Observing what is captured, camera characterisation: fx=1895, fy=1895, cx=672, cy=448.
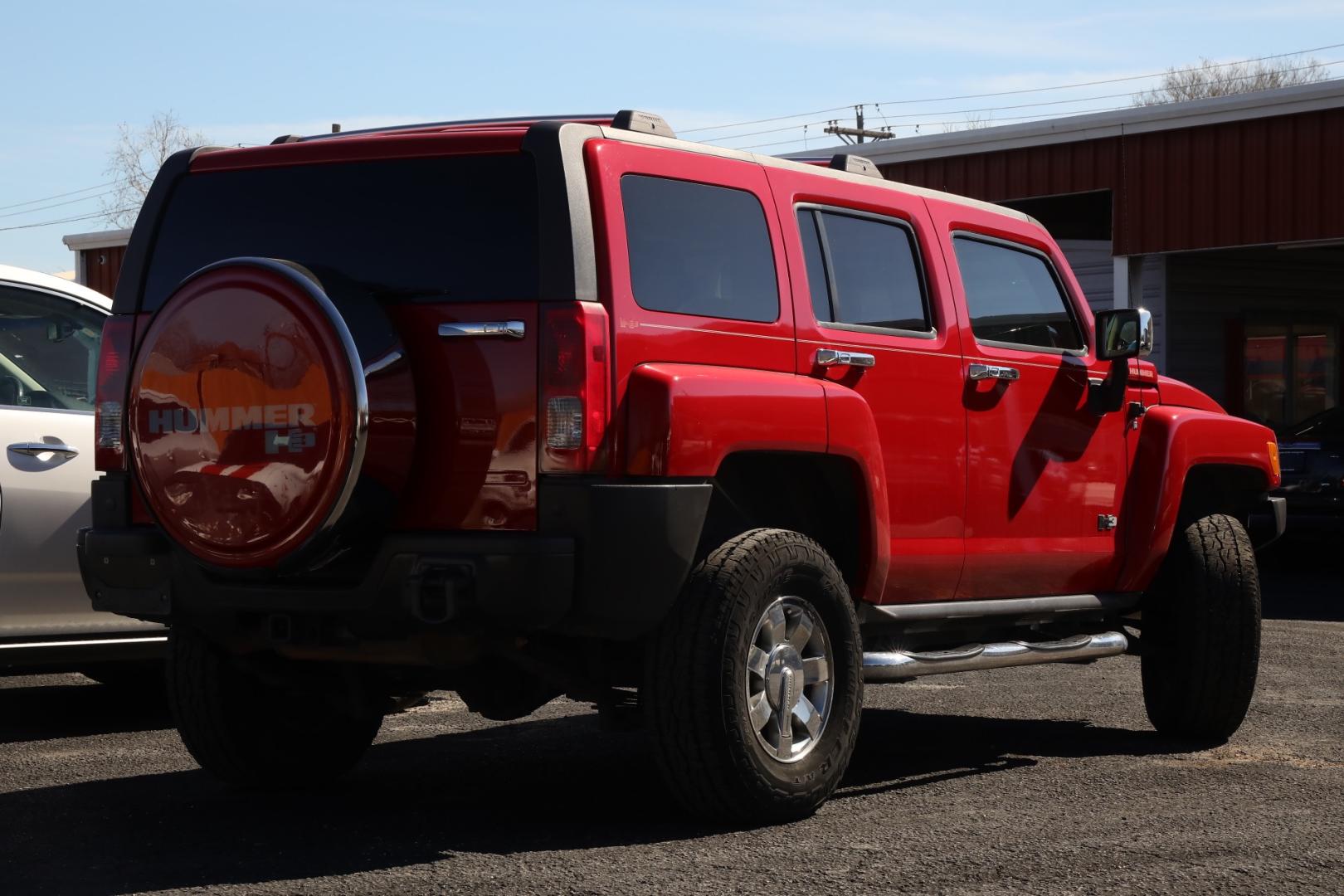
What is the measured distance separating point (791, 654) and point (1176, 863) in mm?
1224

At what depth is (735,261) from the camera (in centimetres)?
564

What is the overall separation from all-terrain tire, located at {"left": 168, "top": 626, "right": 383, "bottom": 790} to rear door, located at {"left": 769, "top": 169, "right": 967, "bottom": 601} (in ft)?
6.01

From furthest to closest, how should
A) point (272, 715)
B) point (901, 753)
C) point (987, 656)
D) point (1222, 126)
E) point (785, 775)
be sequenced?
point (1222, 126)
point (901, 753)
point (987, 656)
point (272, 715)
point (785, 775)

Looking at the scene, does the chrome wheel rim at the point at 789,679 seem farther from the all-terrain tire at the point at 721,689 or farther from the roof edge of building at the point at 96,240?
A: the roof edge of building at the point at 96,240

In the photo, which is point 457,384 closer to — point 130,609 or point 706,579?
point 706,579

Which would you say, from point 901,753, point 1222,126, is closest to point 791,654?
point 901,753

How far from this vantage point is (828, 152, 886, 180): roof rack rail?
6.48 metres

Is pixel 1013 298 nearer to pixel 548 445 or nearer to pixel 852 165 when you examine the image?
pixel 852 165

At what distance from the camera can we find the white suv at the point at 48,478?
6.98 m

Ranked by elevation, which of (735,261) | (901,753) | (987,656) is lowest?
(901,753)

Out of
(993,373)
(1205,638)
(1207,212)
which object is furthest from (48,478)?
(1207,212)

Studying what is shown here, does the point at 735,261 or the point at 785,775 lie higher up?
the point at 735,261

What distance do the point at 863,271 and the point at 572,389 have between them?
1.56 metres

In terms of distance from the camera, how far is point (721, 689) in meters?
5.18
